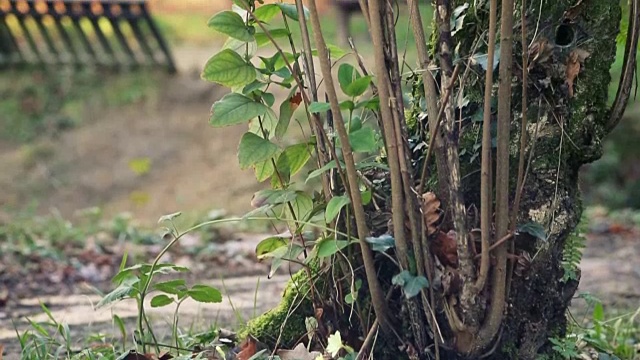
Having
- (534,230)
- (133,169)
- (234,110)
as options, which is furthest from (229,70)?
(133,169)

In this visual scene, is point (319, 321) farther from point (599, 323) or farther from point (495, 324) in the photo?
point (599, 323)

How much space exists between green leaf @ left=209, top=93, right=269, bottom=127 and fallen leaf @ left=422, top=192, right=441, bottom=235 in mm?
356

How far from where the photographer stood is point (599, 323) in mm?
2396

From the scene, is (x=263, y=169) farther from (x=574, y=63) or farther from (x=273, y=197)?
(x=574, y=63)

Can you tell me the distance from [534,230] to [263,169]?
0.56 metres

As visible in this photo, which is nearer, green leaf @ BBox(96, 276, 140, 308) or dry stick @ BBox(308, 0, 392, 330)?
dry stick @ BBox(308, 0, 392, 330)

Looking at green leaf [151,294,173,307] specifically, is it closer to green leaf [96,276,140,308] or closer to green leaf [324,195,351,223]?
green leaf [96,276,140,308]

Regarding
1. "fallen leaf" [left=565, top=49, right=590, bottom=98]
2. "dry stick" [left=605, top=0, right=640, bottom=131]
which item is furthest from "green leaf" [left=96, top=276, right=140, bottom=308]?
"dry stick" [left=605, top=0, right=640, bottom=131]

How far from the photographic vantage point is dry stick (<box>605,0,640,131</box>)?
1.90 metres

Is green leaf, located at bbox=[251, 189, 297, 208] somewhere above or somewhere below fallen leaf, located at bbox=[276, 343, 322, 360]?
above

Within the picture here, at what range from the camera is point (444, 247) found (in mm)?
1772

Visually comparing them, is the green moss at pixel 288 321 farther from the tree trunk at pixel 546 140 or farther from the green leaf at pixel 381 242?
the green leaf at pixel 381 242

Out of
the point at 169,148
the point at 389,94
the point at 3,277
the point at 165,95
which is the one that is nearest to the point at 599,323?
the point at 389,94

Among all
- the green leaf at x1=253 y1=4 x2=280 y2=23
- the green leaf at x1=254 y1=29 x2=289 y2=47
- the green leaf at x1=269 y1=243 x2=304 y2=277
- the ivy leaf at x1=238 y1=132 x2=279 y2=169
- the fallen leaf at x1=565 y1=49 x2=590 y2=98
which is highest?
the green leaf at x1=253 y1=4 x2=280 y2=23
